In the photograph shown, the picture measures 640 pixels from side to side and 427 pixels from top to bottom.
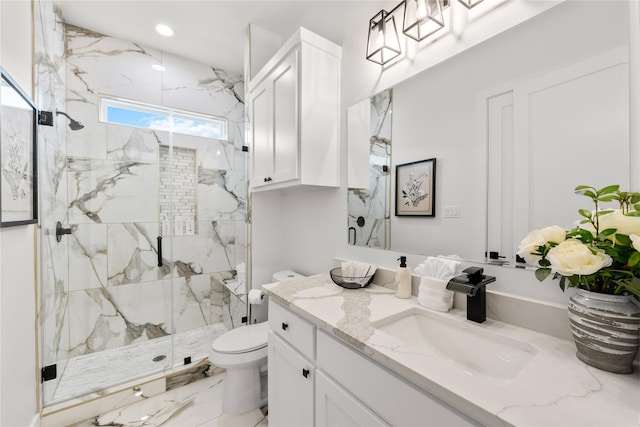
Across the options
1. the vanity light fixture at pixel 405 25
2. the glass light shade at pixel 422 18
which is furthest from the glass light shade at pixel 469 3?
the glass light shade at pixel 422 18

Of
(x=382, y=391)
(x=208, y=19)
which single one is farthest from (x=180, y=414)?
(x=208, y=19)

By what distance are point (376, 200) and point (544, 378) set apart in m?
1.00

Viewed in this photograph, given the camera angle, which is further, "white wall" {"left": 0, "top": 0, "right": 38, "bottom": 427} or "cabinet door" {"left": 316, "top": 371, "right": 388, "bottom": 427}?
"white wall" {"left": 0, "top": 0, "right": 38, "bottom": 427}

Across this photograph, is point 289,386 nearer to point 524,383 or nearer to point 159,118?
point 524,383

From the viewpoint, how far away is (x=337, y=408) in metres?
0.92

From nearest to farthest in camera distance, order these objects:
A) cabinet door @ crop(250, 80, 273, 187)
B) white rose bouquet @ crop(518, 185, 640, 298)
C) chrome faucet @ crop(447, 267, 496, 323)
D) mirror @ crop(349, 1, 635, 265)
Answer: white rose bouquet @ crop(518, 185, 640, 298), mirror @ crop(349, 1, 635, 265), chrome faucet @ crop(447, 267, 496, 323), cabinet door @ crop(250, 80, 273, 187)

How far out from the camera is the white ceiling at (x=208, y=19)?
173 cm

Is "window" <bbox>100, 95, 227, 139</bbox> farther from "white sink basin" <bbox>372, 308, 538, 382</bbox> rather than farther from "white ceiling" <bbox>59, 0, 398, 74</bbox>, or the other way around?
"white sink basin" <bbox>372, 308, 538, 382</bbox>

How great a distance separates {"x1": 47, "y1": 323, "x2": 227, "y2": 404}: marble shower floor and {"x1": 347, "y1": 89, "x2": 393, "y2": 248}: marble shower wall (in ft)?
6.09

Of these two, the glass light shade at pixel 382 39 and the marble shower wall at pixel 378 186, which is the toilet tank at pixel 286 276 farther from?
the glass light shade at pixel 382 39

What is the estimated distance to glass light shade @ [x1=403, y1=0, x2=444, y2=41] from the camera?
1.16 m

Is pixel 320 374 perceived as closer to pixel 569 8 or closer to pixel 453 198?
pixel 453 198

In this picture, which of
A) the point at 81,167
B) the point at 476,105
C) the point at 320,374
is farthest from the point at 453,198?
the point at 81,167

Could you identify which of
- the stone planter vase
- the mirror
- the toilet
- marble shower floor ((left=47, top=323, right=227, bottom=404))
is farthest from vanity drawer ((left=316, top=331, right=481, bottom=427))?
marble shower floor ((left=47, top=323, right=227, bottom=404))
